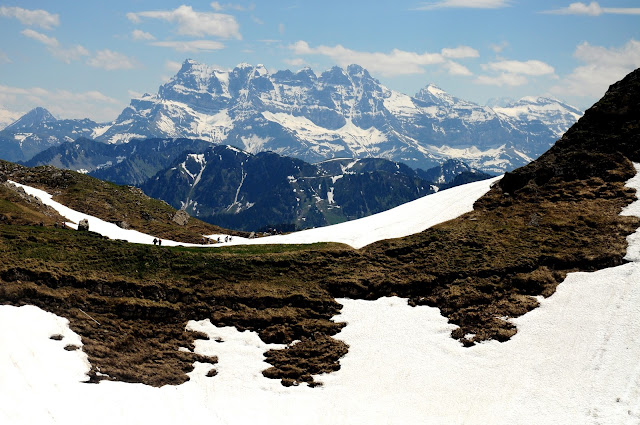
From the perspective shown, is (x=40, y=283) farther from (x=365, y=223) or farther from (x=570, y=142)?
(x=570, y=142)

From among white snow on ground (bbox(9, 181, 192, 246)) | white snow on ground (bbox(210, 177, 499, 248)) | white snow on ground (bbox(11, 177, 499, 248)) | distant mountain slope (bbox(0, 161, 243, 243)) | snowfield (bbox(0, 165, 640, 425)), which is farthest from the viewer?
distant mountain slope (bbox(0, 161, 243, 243))

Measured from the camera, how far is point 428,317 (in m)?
44.9

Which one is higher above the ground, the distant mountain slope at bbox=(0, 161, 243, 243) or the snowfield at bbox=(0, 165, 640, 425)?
the distant mountain slope at bbox=(0, 161, 243, 243)

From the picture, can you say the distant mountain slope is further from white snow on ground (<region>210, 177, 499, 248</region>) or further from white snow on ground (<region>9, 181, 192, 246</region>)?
white snow on ground (<region>210, 177, 499, 248</region>)

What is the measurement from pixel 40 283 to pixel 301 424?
26702 millimetres

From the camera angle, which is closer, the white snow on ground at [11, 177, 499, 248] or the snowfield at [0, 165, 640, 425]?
the snowfield at [0, 165, 640, 425]

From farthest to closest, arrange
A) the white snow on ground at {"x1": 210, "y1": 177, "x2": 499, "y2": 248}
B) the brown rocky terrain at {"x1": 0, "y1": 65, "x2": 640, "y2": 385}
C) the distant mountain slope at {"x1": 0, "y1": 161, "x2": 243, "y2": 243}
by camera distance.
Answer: the distant mountain slope at {"x1": 0, "y1": 161, "x2": 243, "y2": 243} → the white snow on ground at {"x1": 210, "y1": 177, "x2": 499, "y2": 248} → the brown rocky terrain at {"x1": 0, "y1": 65, "x2": 640, "y2": 385}

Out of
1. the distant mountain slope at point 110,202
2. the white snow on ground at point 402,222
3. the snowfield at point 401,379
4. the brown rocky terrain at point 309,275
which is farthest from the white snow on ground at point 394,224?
the snowfield at point 401,379

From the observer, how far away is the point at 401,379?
37844mm

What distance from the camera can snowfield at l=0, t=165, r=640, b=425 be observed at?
32562 mm

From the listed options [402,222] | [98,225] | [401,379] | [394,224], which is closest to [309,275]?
[401,379]

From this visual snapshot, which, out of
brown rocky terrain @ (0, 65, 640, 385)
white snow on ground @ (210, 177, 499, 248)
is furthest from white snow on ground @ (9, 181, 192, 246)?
brown rocky terrain @ (0, 65, 640, 385)

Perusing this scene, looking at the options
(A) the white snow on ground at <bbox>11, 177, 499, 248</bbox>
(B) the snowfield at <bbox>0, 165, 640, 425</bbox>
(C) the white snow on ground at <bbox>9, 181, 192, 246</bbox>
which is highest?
(A) the white snow on ground at <bbox>11, 177, 499, 248</bbox>

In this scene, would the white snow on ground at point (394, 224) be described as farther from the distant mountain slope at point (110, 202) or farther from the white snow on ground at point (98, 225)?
the distant mountain slope at point (110, 202)
